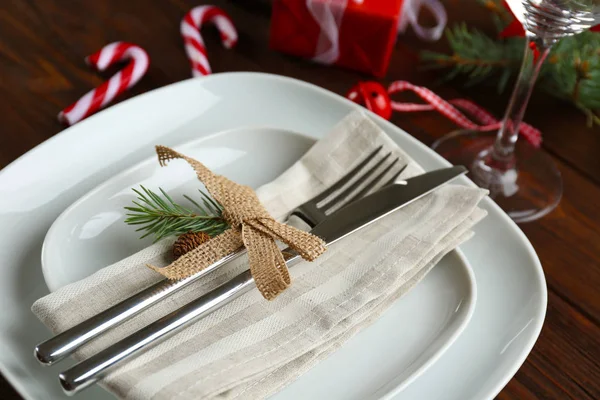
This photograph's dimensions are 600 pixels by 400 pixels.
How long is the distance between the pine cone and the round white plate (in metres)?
0.11

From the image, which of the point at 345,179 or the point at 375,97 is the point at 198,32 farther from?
the point at 345,179

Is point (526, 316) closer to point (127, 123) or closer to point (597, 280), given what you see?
point (597, 280)

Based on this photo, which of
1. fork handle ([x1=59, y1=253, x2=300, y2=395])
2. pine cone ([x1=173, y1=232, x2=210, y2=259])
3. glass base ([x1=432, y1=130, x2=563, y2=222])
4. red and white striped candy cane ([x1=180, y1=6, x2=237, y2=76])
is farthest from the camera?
red and white striped candy cane ([x1=180, y1=6, x2=237, y2=76])

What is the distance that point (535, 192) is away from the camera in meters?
0.80

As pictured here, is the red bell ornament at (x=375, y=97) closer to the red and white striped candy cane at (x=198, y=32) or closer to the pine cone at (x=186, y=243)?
the red and white striped candy cane at (x=198, y=32)

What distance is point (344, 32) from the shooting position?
903 millimetres

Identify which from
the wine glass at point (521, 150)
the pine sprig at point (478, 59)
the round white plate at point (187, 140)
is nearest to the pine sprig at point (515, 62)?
the pine sprig at point (478, 59)

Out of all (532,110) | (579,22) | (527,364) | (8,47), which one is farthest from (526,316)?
(8,47)

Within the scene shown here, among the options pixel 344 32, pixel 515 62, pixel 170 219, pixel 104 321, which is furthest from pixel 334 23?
pixel 104 321

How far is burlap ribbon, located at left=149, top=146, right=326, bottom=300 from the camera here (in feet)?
1.65

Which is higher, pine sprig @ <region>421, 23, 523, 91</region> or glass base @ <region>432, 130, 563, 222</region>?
pine sprig @ <region>421, 23, 523, 91</region>

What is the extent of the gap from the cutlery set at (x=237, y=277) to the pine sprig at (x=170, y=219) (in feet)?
0.16

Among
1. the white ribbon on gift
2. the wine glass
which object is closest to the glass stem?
the wine glass

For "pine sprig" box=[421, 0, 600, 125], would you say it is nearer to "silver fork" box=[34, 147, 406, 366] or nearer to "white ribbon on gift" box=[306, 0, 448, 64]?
"white ribbon on gift" box=[306, 0, 448, 64]
